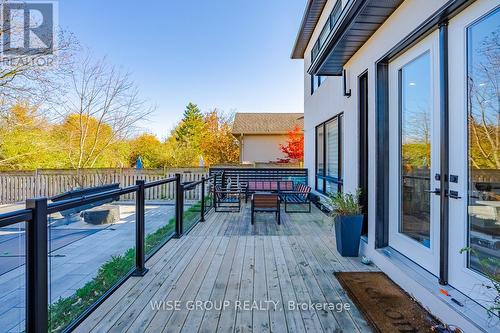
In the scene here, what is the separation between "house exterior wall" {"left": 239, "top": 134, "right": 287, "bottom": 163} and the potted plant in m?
13.4

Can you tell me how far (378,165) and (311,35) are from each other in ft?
23.6

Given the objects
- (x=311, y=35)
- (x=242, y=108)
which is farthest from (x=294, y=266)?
(x=242, y=108)

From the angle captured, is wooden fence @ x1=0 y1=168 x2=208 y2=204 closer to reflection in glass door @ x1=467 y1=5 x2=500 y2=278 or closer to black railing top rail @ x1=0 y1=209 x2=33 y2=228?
black railing top rail @ x1=0 y1=209 x2=33 y2=228

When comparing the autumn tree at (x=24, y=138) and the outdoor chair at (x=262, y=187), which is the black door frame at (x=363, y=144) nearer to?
the outdoor chair at (x=262, y=187)

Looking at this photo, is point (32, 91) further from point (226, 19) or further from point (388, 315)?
point (388, 315)

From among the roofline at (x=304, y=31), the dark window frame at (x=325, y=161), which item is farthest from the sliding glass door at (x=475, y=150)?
the roofline at (x=304, y=31)

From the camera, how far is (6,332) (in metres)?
2.01

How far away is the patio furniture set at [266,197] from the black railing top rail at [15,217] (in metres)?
4.52

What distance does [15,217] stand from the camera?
58.9 inches

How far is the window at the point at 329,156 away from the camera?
6352 mm

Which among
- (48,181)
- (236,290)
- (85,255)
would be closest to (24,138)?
(48,181)

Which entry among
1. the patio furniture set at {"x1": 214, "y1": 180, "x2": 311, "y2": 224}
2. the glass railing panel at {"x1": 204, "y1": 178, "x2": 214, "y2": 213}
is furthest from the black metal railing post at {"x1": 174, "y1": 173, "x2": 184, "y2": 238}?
the glass railing panel at {"x1": 204, "y1": 178, "x2": 214, "y2": 213}

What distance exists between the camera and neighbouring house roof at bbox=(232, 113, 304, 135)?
1678cm

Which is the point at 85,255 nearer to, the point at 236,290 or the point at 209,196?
the point at 236,290
